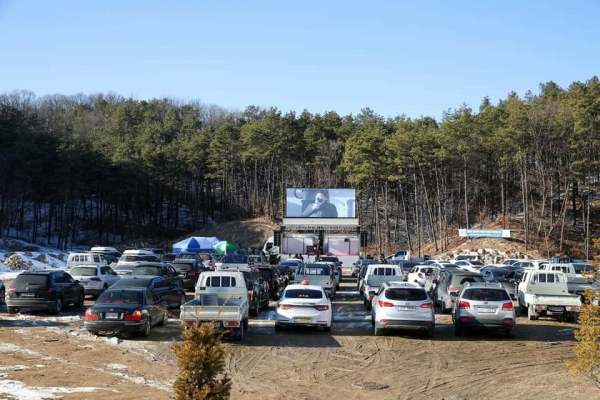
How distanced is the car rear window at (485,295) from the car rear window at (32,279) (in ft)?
43.7

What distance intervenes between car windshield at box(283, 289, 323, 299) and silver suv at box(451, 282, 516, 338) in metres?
3.90

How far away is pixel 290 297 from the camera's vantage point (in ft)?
62.0

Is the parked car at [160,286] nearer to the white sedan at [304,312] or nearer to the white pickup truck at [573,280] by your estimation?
the white sedan at [304,312]

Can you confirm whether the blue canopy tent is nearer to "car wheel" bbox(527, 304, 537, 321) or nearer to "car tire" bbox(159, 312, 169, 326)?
"car tire" bbox(159, 312, 169, 326)

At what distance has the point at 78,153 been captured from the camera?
252 ft

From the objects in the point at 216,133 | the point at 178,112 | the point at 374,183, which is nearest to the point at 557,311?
the point at 374,183

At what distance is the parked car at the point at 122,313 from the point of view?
1683 cm

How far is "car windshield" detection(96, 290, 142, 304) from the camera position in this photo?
1741 centimetres

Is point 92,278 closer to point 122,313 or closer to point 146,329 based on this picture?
point 146,329

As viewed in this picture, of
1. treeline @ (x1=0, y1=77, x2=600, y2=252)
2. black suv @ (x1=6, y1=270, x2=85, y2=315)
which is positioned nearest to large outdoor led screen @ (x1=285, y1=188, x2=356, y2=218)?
treeline @ (x1=0, y1=77, x2=600, y2=252)

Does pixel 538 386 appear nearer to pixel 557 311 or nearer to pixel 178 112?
pixel 557 311

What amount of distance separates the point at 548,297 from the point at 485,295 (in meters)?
4.50

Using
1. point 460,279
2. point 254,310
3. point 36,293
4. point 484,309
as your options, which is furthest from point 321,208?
point 484,309

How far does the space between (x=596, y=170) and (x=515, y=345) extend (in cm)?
5063
